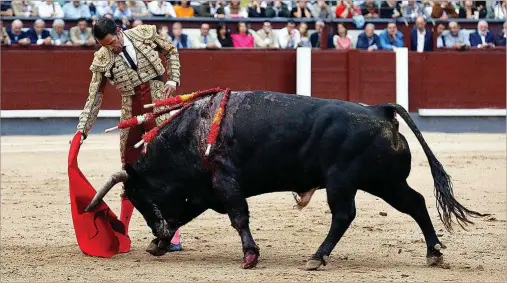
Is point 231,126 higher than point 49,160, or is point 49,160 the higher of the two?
point 231,126

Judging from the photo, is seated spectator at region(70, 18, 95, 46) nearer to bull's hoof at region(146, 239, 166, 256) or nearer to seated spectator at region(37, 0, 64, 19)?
seated spectator at region(37, 0, 64, 19)

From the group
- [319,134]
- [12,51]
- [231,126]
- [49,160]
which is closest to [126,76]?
[231,126]

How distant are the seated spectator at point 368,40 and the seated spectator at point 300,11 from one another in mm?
692

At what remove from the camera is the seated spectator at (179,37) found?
12.4 m

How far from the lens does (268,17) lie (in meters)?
12.9

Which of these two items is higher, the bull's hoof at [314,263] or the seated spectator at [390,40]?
the bull's hoof at [314,263]

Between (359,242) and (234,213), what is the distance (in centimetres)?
101

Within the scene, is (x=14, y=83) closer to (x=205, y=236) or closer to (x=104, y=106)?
(x=104, y=106)

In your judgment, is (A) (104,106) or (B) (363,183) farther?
(A) (104,106)

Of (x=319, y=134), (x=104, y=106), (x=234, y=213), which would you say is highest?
(x=319, y=134)

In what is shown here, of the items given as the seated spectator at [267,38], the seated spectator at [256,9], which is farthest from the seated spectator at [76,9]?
the seated spectator at [267,38]

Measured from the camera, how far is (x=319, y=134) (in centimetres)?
502

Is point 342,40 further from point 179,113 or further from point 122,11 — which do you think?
point 179,113

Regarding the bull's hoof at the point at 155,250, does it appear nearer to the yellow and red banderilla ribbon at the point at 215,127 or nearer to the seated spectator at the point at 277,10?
the yellow and red banderilla ribbon at the point at 215,127
